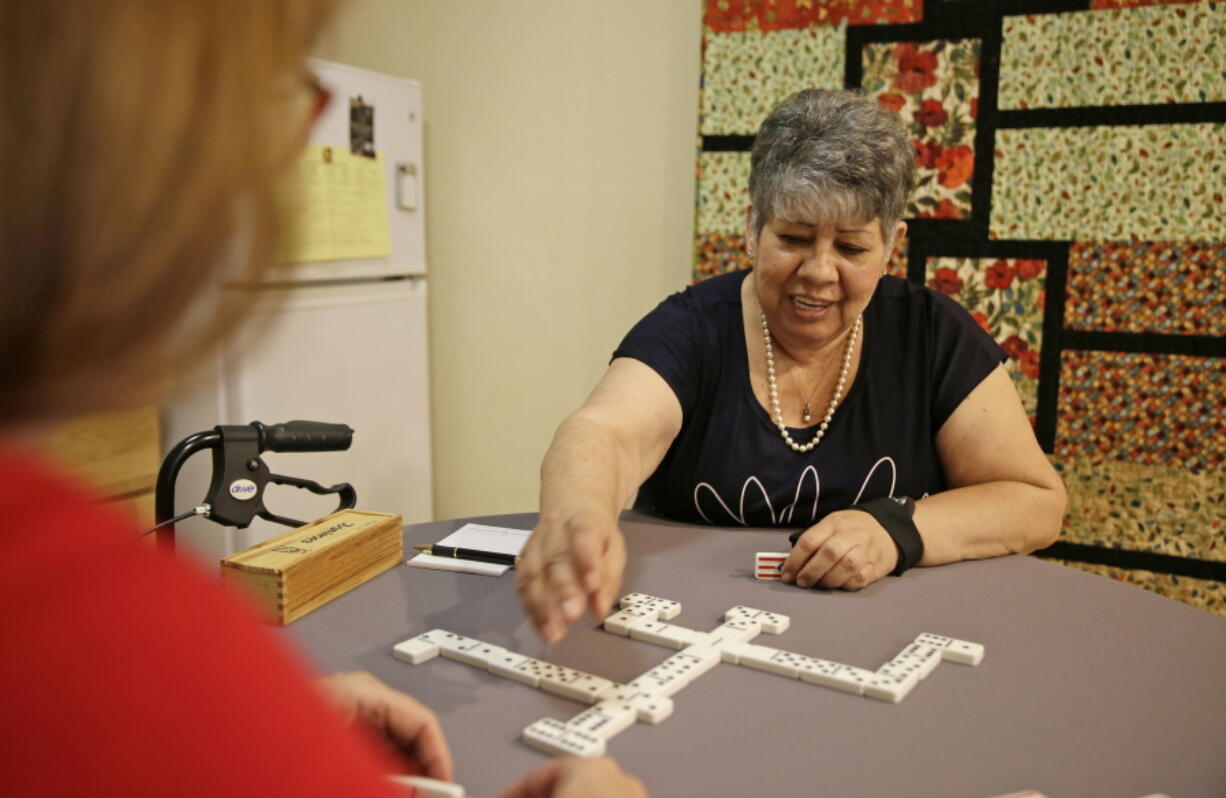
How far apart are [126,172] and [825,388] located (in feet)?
Answer: 5.01

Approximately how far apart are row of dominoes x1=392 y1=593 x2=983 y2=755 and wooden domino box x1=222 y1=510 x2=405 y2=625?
18 cm

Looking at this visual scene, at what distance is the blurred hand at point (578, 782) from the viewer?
2.30 feet

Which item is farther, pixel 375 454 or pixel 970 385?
pixel 375 454

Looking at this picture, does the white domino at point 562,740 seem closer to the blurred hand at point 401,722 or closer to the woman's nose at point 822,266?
the blurred hand at point 401,722

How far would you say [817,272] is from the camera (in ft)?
5.57

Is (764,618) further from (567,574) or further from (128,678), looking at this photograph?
(128,678)

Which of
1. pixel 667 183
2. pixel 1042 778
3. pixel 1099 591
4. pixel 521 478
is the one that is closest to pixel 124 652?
pixel 1042 778

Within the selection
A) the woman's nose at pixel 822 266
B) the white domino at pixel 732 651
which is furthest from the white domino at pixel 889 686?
the woman's nose at pixel 822 266

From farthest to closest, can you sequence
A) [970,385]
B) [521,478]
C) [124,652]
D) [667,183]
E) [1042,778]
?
[521,478]
[667,183]
[970,385]
[1042,778]
[124,652]

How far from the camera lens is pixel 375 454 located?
2992 mm

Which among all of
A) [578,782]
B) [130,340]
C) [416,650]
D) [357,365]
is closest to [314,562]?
[416,650]

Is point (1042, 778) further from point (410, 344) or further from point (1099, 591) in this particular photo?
point (410, 344)

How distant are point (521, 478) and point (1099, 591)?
2179 mm

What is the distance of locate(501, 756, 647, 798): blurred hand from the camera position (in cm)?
70
